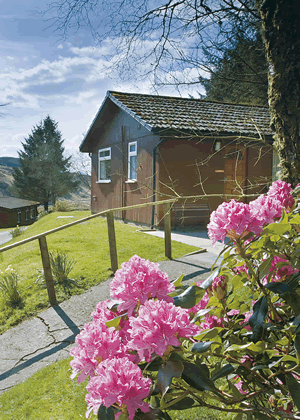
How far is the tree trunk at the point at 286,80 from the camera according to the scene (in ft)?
9.97

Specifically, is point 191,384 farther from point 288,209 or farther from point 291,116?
point 291,116

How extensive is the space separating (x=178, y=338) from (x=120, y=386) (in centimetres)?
22

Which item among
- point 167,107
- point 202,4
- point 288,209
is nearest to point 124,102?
point 167,107

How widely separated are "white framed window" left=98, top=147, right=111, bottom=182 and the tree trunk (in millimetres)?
11778

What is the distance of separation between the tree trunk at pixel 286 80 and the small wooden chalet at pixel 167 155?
628cm

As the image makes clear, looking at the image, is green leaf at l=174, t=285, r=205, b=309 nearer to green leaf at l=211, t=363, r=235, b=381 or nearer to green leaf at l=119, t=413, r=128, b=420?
green leaf at l=211, t=363, r=235, b=381

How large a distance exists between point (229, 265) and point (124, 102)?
469 inches

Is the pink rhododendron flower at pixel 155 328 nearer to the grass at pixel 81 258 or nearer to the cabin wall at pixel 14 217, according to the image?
the grass at pixel 81 258

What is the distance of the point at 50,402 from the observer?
274cm

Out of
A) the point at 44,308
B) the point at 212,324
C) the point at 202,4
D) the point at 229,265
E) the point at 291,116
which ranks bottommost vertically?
the point at 44,308

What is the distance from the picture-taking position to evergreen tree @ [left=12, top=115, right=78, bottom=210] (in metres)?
42.9

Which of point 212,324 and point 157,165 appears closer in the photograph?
point 212,324

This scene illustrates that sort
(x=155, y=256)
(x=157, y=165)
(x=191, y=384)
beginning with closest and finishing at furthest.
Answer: (x=191, y=384), (x=155, y=256), (x=157, y=165)

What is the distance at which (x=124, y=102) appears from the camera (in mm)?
12648
